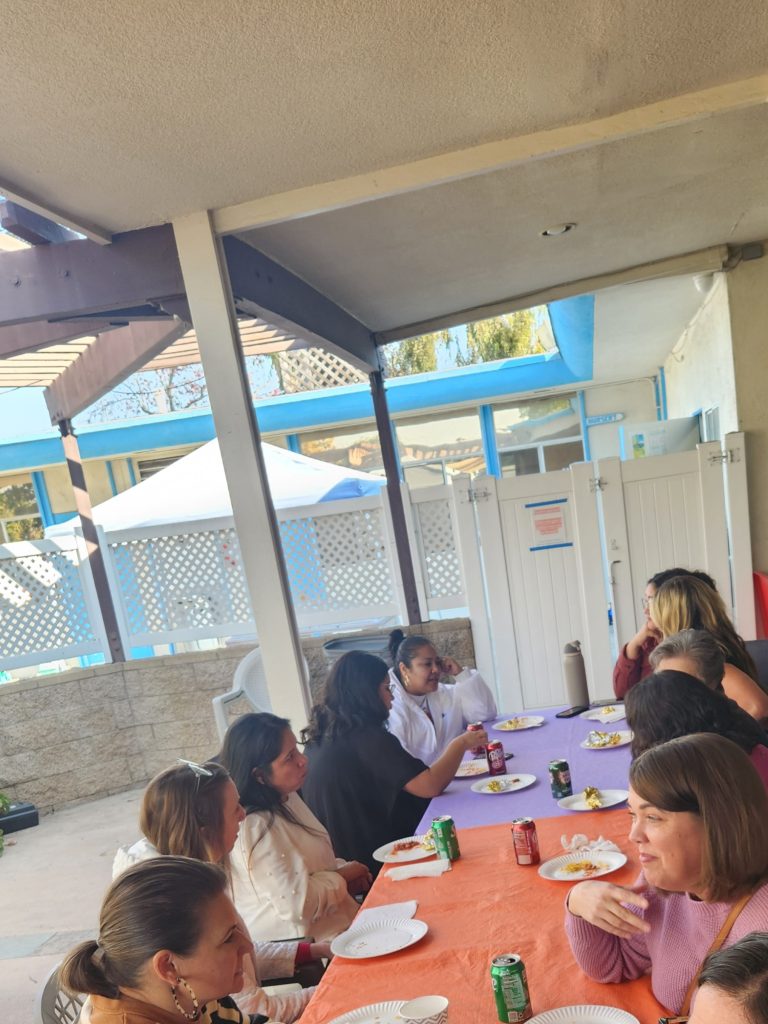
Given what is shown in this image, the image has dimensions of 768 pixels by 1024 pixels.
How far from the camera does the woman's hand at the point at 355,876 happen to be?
8.68 feet

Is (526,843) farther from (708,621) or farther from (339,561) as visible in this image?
(339,561)

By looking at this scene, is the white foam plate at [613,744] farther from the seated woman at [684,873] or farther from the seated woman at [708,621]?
the seated woman at [684,873]

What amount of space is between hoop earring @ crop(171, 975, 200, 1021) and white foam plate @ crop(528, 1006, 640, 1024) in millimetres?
630

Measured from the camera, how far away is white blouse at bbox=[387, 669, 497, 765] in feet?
12.0

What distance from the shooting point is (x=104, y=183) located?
9.39 feet

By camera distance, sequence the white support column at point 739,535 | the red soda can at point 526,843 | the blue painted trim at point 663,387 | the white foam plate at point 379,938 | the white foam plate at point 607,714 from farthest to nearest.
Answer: the blue painted trim at point 663,387 → the white support column at point 739,535 → the white foam plate at point 607,714 → the red soda can at point 526,843 → the white foam plate at point 379,938

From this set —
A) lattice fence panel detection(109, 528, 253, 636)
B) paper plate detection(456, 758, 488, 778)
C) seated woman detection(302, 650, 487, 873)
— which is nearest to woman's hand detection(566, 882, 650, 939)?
seated woman detection(302, 650, 487, 873)

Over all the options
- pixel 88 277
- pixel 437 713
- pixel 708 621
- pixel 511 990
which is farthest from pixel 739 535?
pixel 511 990

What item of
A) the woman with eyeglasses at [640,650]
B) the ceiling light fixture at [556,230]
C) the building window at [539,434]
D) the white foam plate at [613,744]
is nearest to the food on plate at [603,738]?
the white foam plate at [613,744]

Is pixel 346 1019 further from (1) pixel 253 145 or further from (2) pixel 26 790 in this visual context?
(2) pixel 26 790

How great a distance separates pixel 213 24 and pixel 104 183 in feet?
3.48

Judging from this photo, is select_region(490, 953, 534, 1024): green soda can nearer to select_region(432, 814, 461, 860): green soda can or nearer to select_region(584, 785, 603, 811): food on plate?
select_region(432, 814, 461, 860): green soda can

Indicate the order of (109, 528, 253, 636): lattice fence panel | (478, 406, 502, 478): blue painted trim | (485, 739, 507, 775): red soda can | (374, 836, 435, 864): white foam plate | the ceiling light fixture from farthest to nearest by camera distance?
(478, 406, 502, 478): blue painted trim
(109, 528, 253, 636): lattice fence panel
the ceiling light fixture
(485, 739, 507, 775): red soda can
(374, 836, 435, 864): white foam plate

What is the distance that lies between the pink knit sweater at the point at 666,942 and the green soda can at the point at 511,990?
17cm
